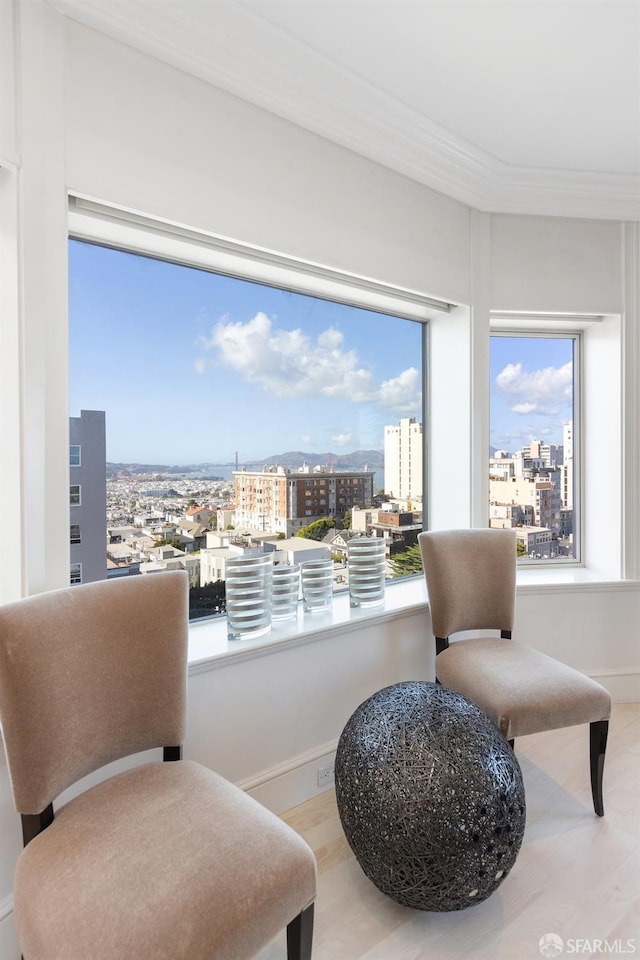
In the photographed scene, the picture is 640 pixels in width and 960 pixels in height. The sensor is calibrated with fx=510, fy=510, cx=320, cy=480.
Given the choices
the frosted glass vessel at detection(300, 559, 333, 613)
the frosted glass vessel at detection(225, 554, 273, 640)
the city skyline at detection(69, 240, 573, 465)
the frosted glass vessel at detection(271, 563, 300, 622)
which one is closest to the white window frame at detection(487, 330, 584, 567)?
the city skyline at detection(69, 240, 573, 465)

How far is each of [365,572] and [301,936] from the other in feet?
4.22

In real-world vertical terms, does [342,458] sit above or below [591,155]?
below

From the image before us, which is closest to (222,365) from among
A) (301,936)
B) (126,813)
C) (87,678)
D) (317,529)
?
(317,529)

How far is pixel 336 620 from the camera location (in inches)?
78.7

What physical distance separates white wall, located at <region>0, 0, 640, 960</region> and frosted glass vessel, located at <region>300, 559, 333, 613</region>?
170 millimetres

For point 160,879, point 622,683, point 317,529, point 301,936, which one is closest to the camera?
point 160,879

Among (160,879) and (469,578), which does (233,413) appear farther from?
(160,879)

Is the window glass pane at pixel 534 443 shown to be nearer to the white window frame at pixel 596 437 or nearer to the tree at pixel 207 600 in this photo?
the white window frame at pixel 596 437

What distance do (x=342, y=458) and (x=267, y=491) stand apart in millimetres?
451

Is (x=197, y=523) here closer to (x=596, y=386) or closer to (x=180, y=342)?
(x=180, y=342)

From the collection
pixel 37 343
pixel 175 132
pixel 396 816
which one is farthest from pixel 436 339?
pixel 396 816

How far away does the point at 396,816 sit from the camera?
129 centimetres

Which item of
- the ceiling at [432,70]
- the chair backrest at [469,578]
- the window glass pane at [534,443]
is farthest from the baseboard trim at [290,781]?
the ceiling at [432,70]

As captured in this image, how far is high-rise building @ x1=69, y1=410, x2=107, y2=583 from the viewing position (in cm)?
166
